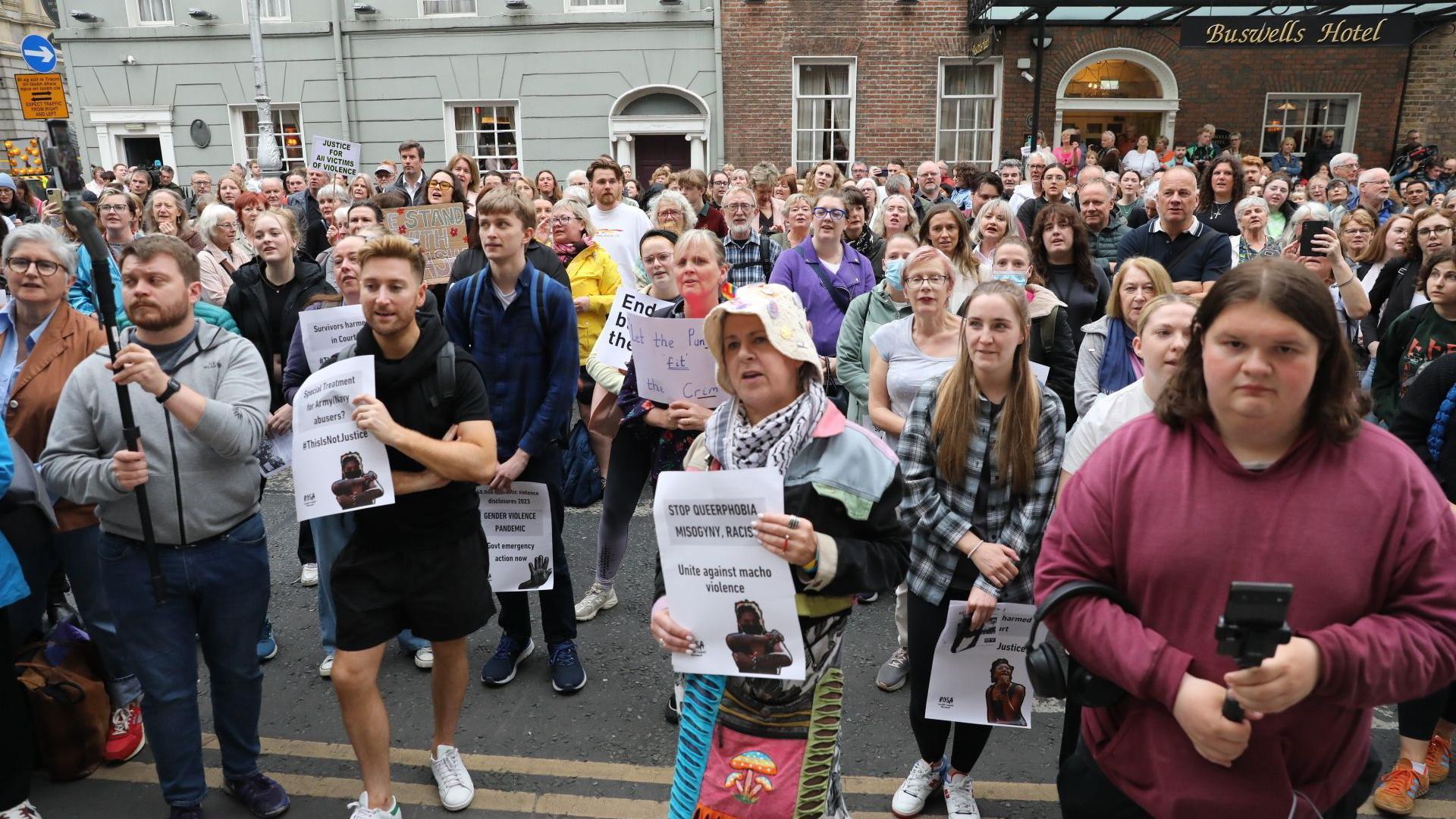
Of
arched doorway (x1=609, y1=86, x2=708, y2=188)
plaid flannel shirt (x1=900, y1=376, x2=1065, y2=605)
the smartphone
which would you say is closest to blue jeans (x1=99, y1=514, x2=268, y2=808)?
plaid flannel shirt (x1=900, y1=376, x2=1065, y2=605)

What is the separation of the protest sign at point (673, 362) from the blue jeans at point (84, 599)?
2304 mm

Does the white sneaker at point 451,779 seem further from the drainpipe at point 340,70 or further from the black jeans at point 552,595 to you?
the drainpipe at point 340,70

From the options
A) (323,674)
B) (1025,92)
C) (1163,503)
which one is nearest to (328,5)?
(1025,92)

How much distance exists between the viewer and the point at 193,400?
2.95m

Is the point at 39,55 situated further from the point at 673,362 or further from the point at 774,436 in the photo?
the point at 774,436

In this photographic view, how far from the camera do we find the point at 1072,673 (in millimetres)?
1962

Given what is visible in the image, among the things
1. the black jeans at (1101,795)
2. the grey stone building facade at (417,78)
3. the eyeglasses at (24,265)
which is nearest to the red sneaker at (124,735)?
the eyeglasses at (24,265)

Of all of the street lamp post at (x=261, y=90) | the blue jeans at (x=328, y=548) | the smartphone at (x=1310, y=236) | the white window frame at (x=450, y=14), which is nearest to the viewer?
the blue jeans at (x=328, y=548)

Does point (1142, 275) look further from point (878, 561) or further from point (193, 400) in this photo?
point (193, 400)

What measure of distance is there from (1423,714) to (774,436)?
278 cm

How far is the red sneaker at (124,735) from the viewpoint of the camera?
372 cm

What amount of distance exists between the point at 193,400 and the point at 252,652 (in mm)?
1012

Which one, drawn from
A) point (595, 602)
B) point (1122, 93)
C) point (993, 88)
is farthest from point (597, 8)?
point (595, 602)

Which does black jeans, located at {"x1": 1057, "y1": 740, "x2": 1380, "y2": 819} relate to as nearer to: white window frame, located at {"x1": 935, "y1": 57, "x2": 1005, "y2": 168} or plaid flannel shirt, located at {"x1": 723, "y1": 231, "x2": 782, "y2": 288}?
plaid flannel shirt, located at {"x1": 723, "y1": 231, "x2": 782, "y2": 288}
